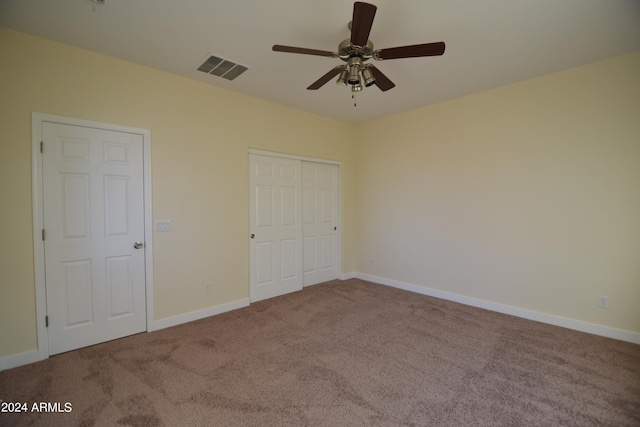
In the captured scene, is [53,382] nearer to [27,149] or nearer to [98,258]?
[98,258]

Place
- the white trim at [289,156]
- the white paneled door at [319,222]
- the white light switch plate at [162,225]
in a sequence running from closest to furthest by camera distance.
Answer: the white light switch plate at [162,225] < the white trim at [289,156] < the white paneled door at [319,222]

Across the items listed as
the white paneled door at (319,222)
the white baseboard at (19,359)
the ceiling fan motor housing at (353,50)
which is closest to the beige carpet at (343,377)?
the white baseboard at (19,359)

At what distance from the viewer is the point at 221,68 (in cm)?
296

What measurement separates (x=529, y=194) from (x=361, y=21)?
9.50 ft

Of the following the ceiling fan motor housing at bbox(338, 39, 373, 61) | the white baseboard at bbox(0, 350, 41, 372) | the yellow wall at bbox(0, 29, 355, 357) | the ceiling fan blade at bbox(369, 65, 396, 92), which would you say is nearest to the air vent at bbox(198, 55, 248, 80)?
the yellow wall at bbox(0, 29, 355, 357)

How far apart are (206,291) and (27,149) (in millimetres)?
2157

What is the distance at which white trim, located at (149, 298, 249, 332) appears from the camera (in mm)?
3031

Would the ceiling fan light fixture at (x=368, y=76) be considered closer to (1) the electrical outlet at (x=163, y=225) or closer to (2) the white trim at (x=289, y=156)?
(2) the white trim at (x=289, y=156)

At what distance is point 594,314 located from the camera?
2.88 metres

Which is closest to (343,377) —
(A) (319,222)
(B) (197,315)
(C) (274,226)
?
(B) (197,315)

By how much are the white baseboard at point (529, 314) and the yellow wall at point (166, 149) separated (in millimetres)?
2664

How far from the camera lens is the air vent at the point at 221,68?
2.81 m

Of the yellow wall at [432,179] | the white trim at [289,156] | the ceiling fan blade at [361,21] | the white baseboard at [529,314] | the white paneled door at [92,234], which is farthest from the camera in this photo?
the white trim at [289,156]

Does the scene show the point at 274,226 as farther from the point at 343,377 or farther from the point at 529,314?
the point at 529,314
